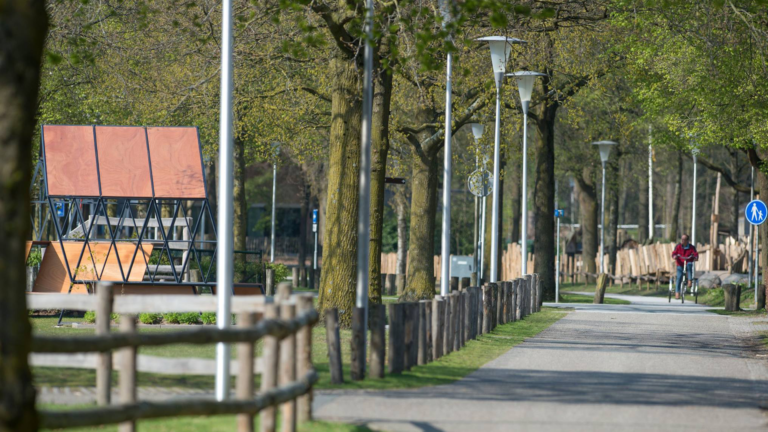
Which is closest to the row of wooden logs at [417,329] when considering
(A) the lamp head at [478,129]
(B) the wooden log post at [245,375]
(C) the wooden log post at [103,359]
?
(C) the wooden log post at [103,359]

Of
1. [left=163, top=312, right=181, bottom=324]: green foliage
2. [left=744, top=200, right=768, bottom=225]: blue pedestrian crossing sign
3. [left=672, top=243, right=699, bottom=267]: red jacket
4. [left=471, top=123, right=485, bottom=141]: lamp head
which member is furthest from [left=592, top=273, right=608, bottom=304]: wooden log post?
[left=163, top=312, right=181, bottom=324]: green foliage

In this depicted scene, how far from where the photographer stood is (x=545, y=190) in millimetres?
28469

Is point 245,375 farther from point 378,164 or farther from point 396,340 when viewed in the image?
point 378,164

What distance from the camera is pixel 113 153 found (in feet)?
61.0

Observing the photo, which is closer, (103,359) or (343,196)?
(103,359)

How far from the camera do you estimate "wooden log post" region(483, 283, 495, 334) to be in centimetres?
1708

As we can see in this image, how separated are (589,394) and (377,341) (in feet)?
7.07

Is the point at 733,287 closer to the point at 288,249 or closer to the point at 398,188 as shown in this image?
the point at 398,188

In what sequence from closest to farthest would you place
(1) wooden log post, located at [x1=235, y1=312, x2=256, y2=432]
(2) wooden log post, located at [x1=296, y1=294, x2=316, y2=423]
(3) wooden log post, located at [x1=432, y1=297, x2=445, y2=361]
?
(1) wooden log post, located at [x1=235, y1=312, x2=256, y2=432], (2) wooden log post, located at [x1=296, y1=294, x2=316, y2=423], (3) wooden log post, located at [x1=432, y1=297, x2=445, y2=361]

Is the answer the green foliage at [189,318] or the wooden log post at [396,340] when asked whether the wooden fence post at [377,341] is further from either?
the green foliage at [189,318]

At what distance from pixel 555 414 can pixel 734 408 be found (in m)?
1.83

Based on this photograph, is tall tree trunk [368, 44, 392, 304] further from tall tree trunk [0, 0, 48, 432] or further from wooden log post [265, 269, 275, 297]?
tall tree trunk [0, 0, 48, 432]

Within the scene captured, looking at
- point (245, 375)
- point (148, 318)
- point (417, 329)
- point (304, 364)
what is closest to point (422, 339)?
point (417, 329)

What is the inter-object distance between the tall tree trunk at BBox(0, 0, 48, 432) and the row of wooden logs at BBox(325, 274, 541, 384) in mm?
5387
